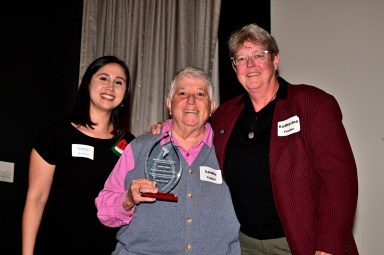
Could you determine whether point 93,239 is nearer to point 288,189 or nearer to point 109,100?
point 109,100

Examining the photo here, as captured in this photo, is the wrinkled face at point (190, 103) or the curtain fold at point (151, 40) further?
the curtain fold at point (151, 40)

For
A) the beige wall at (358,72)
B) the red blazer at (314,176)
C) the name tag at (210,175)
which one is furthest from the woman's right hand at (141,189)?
the beige wall at (358,72)

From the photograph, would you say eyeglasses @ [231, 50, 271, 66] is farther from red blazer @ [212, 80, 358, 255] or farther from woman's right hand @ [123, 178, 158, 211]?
woman's right hand @ [123, 178, 158, 211]

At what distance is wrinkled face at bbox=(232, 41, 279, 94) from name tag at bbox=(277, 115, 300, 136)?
0.26 meters

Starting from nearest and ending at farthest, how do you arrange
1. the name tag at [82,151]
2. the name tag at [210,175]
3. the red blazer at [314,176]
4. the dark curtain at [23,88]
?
the red blazer at [314,176]
the name tag at [210,175]
the name tag at [82,151]
the dark curtain at [23,88]

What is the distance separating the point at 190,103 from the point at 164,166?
0.37m

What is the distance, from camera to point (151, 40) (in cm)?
358

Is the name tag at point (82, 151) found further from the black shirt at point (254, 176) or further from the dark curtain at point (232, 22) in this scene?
the dark curtain at point (232, 22)

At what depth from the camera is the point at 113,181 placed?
205 cm

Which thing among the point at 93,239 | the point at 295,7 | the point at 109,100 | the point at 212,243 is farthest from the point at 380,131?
the point at 93,239

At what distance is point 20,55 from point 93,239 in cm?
183

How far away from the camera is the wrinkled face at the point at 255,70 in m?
2.05

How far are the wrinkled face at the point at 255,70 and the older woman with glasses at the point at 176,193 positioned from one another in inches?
9.5

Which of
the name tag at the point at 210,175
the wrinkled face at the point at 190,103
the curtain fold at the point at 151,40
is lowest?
the name tag at the point at 210,175
